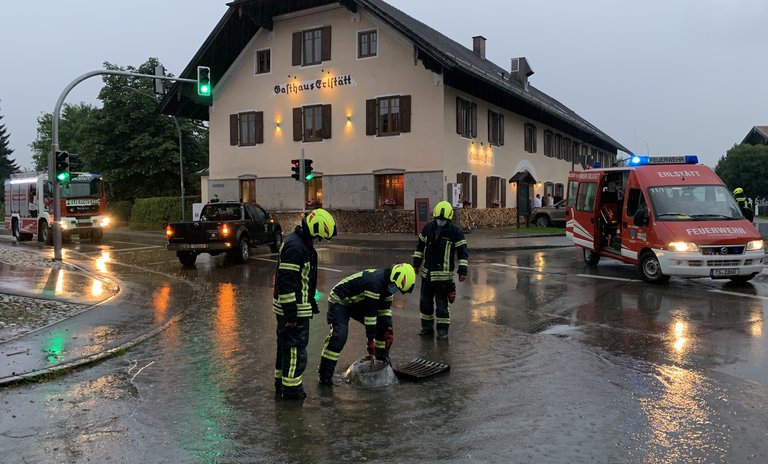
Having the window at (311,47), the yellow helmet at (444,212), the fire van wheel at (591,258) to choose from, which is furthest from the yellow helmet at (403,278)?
the window at (311,47)

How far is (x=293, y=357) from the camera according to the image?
18.0 feet

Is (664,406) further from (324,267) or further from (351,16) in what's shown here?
(351,16)

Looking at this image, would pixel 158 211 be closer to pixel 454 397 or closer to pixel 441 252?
pixel 441 252

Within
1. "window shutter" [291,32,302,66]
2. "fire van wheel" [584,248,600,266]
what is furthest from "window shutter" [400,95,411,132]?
"fire van wheel" [584,248,600,266]

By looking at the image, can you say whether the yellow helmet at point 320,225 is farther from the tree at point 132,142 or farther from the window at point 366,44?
the tree at point 132,142

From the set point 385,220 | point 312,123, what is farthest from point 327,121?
point 385,220

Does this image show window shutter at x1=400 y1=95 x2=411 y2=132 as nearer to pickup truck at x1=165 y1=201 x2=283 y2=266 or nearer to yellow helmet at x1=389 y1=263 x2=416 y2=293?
pickup truck at x1=165 y1=201 x2=283 y2=266

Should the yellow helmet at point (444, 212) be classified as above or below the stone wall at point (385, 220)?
above

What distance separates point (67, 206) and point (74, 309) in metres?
16.4

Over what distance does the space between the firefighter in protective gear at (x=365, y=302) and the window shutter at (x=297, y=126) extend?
2518 centimetres

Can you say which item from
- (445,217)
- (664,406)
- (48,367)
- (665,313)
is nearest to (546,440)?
(664,406)

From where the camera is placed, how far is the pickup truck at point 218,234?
54.1 feet

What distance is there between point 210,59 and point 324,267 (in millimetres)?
19832

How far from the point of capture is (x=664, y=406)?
526cm
